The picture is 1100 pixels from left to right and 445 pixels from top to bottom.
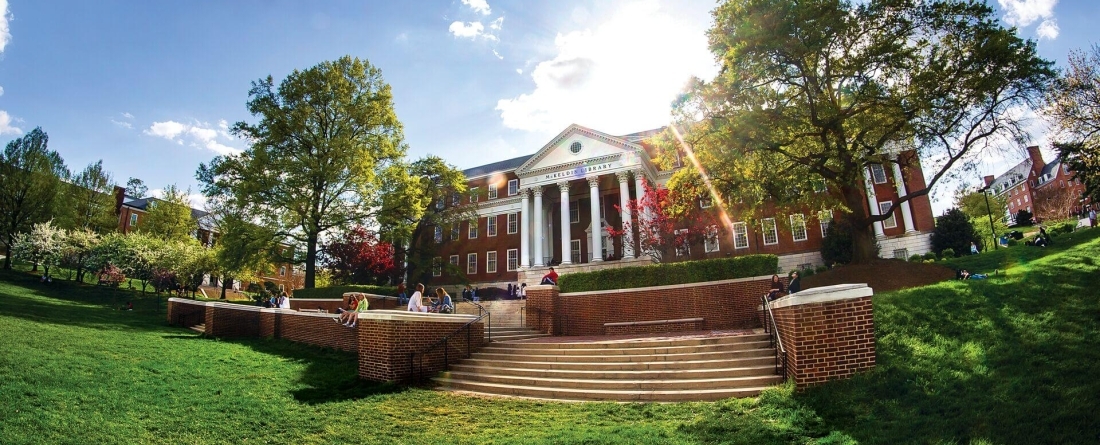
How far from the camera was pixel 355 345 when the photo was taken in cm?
1475

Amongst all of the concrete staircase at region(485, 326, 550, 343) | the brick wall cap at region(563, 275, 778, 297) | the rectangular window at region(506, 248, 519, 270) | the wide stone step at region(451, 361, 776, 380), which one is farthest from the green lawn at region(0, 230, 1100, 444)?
the rectangular window at region(506, 248, 519, 270)

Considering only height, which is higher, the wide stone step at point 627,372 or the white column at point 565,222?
the white column at point 565,222

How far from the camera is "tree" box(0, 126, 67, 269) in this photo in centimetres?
3634

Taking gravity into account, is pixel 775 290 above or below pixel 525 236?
below

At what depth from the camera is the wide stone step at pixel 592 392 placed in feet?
28.4

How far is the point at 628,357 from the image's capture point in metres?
11.2

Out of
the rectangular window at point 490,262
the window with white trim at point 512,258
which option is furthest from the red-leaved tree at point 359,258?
the window with white trim at point 512,258

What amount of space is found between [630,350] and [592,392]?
7.88 feet

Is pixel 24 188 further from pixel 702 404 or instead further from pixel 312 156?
pixel 702 404

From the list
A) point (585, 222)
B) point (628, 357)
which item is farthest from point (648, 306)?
point (585, 222)

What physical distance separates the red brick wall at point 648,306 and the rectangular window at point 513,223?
1026 inches

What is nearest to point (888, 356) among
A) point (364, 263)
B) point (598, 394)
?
point (598, 394)

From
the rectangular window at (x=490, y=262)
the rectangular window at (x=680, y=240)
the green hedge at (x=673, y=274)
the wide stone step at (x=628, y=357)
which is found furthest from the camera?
the rectangular window at (x=490, y=262)

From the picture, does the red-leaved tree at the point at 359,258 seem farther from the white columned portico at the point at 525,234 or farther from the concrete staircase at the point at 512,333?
the concrete staircase at the point at 512,333
